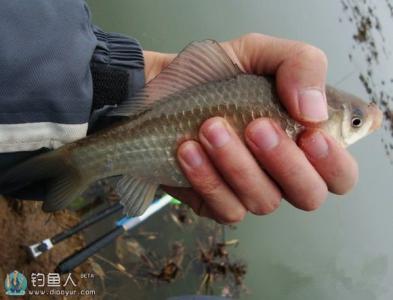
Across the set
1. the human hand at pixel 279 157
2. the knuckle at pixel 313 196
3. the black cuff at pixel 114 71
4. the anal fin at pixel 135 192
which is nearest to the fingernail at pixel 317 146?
the human hand at pixel 279 157

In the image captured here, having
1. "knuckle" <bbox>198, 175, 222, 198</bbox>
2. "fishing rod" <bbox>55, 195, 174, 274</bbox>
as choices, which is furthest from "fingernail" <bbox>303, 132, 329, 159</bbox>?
"fishing rod" <bbox>55, 195, 174, 274</bbox>

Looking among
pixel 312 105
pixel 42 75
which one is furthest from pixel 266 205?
pixel 42 75

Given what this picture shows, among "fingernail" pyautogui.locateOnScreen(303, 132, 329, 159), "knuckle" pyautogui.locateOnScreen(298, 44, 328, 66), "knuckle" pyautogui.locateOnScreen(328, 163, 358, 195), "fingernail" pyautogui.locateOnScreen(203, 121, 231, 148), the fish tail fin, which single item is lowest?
the fish tail fin

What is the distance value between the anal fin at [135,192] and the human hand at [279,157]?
19 cm

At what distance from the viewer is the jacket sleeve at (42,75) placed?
4.52ft

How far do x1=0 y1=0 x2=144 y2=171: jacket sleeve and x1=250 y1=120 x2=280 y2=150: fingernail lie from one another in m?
0.66

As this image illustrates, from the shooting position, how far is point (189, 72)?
154 centimetres

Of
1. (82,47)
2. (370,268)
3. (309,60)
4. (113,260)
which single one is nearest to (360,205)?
(370,268)

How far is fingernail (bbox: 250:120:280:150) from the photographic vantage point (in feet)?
4.72

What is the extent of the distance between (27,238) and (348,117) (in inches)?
97.5

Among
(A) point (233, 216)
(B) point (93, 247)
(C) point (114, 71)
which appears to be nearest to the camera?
(A) point (233, 216)

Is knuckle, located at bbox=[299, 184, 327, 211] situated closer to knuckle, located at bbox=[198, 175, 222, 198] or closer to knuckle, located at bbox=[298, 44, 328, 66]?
knuckle, located at bbox=[198, 175, 222, 198]

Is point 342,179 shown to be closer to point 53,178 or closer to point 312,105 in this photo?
point 312,105

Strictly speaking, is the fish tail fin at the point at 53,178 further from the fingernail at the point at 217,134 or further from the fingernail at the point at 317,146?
the fingernail at the point at 317,146
